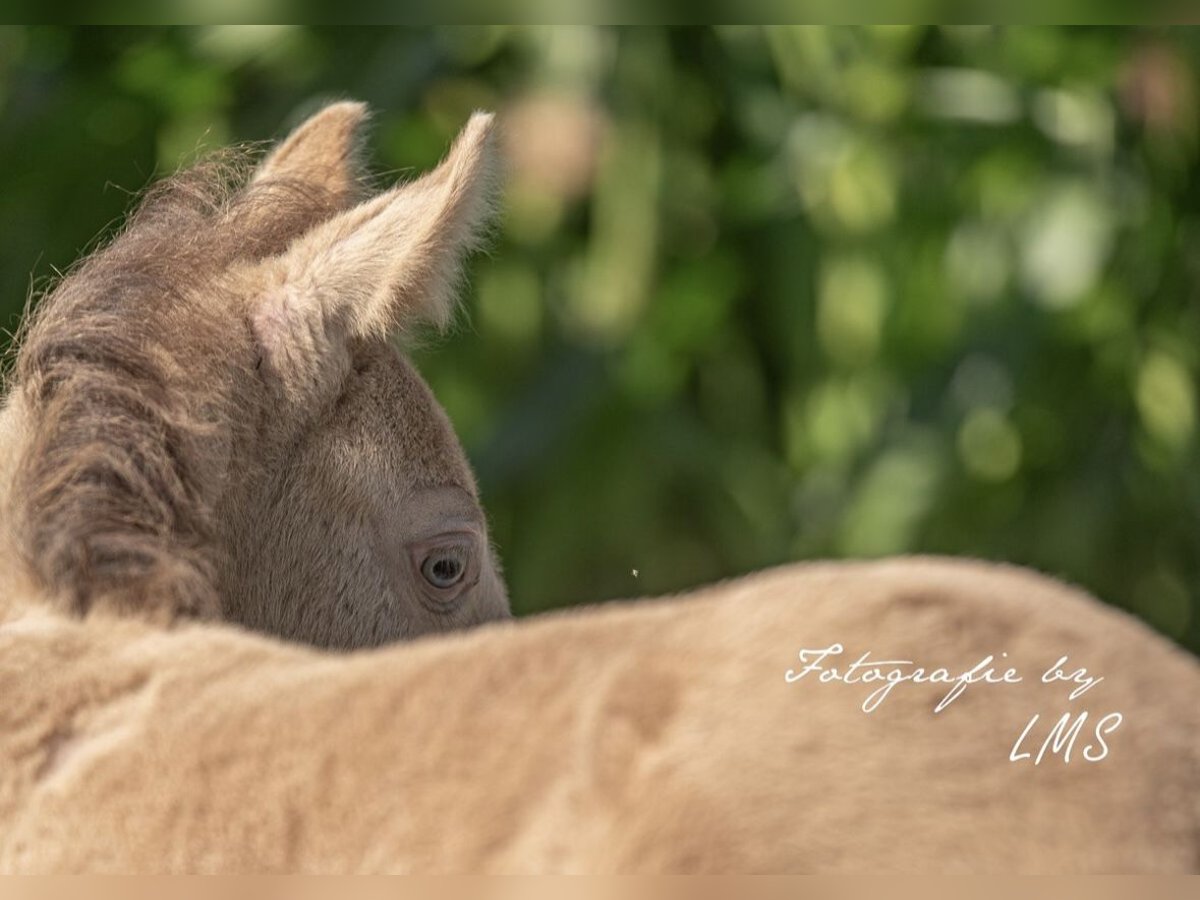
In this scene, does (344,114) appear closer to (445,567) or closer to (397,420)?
(397,420)

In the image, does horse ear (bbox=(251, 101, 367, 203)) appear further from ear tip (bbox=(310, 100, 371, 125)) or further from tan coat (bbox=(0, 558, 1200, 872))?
tan coat (bbox=(0, 558, 1200, 872))

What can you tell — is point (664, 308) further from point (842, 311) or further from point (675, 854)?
point (675, 854)

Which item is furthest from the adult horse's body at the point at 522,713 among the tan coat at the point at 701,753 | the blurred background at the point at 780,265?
the blurred background at the point at 780,265

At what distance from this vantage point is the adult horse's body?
0.88 metres

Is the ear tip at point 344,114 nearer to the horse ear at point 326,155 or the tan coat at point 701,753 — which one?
the horse ear at point 326,155

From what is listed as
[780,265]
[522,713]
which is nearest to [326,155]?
[522,713]

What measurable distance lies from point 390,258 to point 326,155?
538 mm

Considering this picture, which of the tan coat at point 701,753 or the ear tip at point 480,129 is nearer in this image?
the tan coat at point 701,753

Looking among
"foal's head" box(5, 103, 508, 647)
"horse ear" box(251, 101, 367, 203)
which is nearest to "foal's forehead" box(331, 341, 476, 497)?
"foal's head" box(5, 103, 508, 647)

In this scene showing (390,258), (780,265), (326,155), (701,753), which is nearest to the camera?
(701,753)

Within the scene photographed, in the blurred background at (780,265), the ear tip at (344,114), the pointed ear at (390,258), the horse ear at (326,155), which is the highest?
the ear tip at (344,114)

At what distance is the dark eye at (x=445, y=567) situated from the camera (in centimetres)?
171

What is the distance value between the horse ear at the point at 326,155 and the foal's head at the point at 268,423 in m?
0.23

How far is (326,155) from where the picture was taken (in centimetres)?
211
